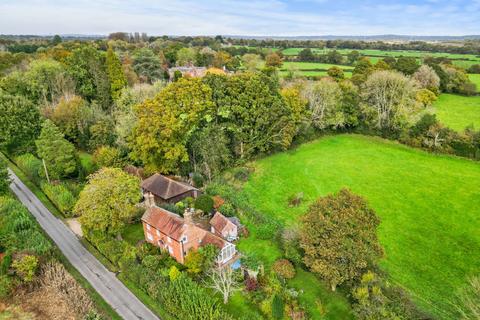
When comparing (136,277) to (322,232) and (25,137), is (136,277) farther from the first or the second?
(25,137)

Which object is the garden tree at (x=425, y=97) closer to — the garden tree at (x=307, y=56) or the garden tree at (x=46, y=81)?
the garden tree at (x=307, y=56)

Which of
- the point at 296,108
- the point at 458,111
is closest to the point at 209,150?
the point at 296,108

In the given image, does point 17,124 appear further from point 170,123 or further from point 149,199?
point 149,199

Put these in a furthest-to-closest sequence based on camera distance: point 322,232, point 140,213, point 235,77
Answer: point 235,77
point 140,213
point 322,232

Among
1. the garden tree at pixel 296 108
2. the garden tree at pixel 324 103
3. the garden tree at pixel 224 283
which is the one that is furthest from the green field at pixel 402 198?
the garden tree at pixel 224 283

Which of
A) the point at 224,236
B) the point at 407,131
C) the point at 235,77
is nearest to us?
the point at 224,236

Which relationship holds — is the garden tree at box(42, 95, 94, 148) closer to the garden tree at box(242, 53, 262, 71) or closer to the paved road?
the paved road

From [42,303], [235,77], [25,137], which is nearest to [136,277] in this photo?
[42,303]

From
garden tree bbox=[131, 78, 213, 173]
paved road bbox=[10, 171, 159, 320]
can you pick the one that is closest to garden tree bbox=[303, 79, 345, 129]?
garden tree bbox=[131, 78, 213, 173]
